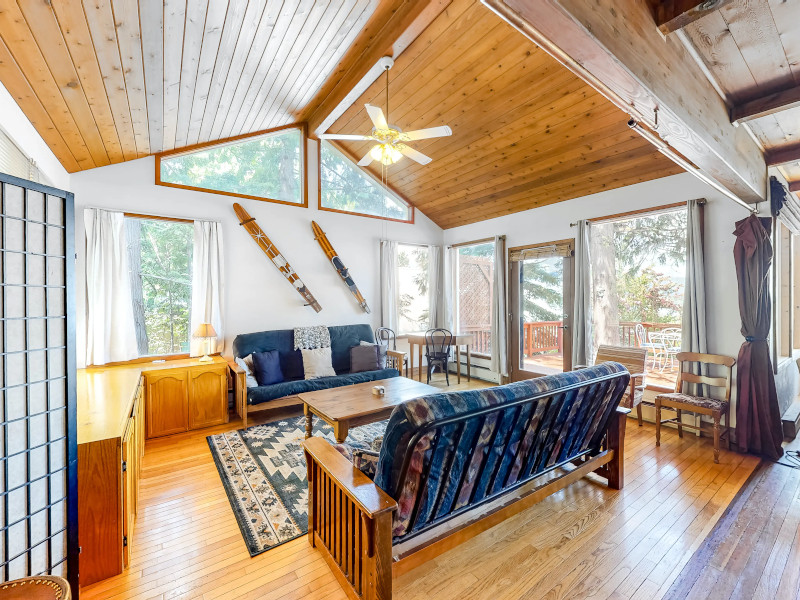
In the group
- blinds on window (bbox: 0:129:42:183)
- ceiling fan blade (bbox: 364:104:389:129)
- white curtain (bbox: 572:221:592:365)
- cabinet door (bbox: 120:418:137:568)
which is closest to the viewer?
cabinet door (bbox: 120:418:137:568)

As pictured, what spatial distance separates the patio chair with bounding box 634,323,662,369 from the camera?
5.01 metres

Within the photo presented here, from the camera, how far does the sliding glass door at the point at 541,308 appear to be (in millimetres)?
4555

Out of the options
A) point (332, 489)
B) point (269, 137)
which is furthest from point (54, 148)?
point (332, 489)

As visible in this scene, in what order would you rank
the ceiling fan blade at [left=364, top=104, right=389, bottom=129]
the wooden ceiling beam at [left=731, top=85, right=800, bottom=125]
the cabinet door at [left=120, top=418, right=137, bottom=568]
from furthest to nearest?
the ceiling fan blade at [left=364, top=104, right=389, bottom=129] < the wooden ceiling beam at [left=731, top=85, right=800, bottom=125] < the cabinet door at [left=120, top=418, right=137, bottom=568]

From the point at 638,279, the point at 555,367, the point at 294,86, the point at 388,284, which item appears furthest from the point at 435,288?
the point at 294,86

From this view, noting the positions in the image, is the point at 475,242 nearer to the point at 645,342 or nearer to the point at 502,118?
the point at 502,118

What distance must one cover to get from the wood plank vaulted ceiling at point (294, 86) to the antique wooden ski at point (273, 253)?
3.04 ft

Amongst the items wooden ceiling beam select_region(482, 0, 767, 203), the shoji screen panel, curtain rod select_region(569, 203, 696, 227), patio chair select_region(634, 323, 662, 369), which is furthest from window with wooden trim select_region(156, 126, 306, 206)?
patio chair select_region(634, 323, 662, 369)

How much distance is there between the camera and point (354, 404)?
113 inches

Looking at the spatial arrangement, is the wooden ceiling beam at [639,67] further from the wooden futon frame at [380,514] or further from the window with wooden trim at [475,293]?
the window with wooden trim at [475,293]

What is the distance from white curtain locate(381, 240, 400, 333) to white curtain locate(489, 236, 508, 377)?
1518 millimetres

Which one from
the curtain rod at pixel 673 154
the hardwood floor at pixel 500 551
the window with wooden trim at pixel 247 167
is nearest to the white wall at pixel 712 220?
the curtain rod at pixel 673 154

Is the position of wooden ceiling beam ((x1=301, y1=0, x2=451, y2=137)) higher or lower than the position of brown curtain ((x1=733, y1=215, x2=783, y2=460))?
higher

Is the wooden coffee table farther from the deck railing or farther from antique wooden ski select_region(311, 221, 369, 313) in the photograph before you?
the deck railing
